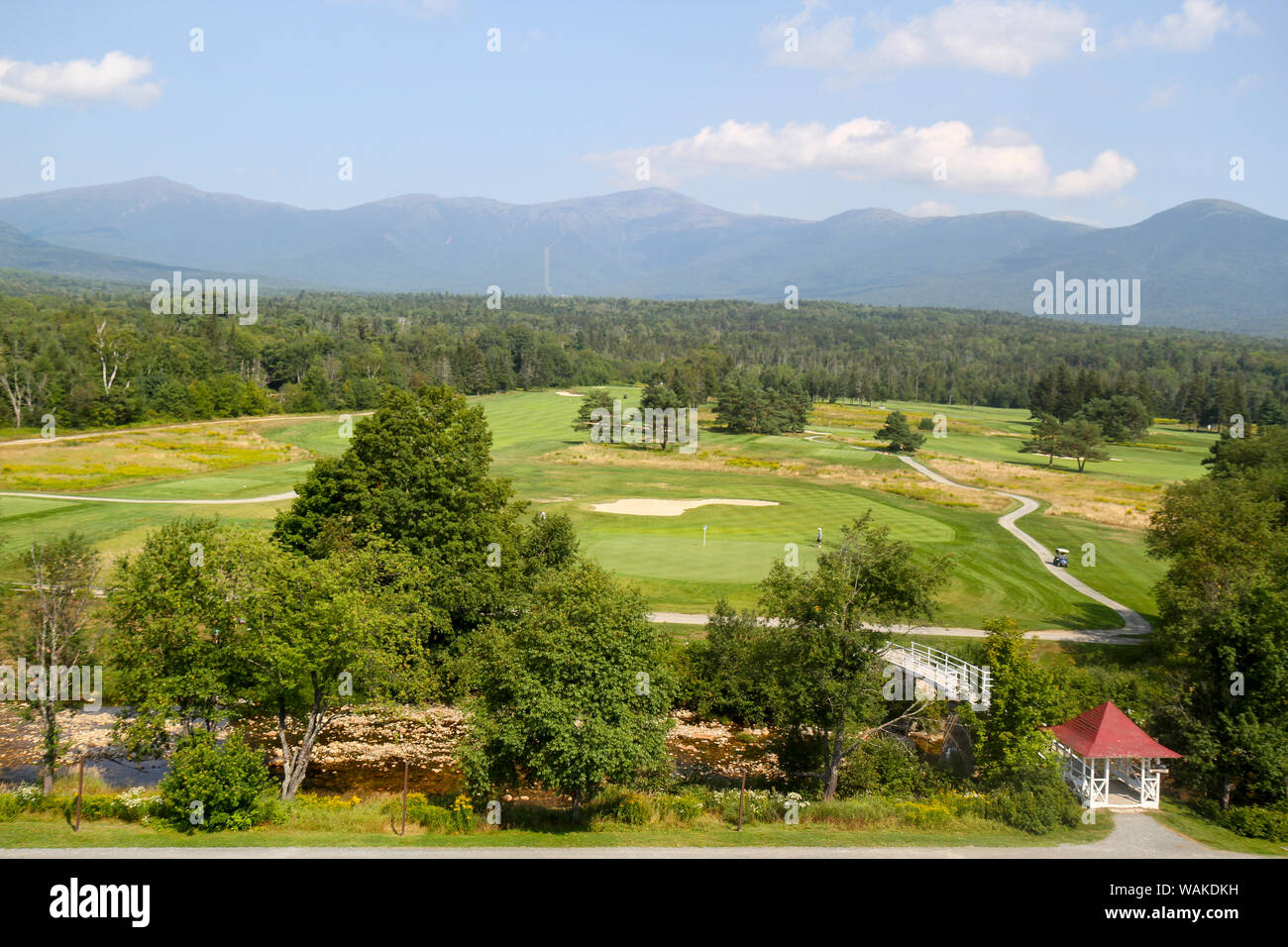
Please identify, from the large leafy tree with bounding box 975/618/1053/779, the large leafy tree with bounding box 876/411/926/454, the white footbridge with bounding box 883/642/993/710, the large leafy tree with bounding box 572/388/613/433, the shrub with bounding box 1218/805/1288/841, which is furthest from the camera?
the large leafy tree with bounding box 572/388/613/433

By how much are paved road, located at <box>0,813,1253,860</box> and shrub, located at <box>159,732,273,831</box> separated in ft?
7.98

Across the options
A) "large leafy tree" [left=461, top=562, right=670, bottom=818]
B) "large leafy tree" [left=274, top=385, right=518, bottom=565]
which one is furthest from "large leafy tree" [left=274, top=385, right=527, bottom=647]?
"large leafy tree" [left=461, top=562, right=670, bottom=818]

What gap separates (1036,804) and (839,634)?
6459 mm

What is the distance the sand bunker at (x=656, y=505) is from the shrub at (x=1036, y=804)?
1597 inches

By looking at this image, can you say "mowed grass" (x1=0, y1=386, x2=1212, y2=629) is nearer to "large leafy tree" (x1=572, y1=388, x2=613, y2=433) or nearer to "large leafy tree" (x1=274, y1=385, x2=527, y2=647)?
"large leafy tree" (x1=572, y1=388, x2=613, y2=433)

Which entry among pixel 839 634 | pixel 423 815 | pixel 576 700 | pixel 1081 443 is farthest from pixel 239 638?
pixel 1081 443

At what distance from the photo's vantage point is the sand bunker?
63.3 m

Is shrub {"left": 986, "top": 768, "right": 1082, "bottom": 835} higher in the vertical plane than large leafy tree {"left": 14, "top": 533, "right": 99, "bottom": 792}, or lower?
lower

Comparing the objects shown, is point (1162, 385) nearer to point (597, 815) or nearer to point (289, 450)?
point (289, 450)

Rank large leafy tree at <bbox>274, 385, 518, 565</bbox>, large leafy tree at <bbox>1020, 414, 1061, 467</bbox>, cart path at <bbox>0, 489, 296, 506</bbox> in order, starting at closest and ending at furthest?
large leafy tree at <bbox>274, 385, 518, 565</bbox>
cart path at <bbox>0, 489, 296, 506</bbox>
large leafy tree at <bbox>1020, 414, 1061, 467</bbox>

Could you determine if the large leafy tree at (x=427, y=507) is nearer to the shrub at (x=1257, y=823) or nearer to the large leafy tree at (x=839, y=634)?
the large leafy tree at (x=839, y=634)

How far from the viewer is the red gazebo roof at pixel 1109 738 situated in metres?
24.0
